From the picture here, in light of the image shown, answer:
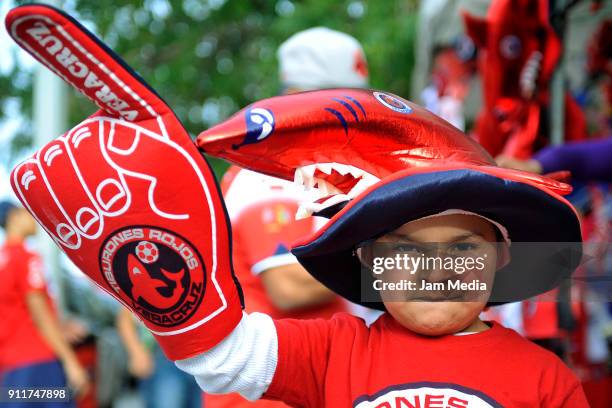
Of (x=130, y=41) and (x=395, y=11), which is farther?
(x=130, y=41)

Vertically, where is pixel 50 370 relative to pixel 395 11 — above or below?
below

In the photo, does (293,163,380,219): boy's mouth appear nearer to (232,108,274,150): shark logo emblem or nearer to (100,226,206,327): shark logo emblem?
(232,108,274,150): shark logo emblem

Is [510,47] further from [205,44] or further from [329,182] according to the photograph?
[205,44]

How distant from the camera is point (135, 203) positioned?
4.34 feet

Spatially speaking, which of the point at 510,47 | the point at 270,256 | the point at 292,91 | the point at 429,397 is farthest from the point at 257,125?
the point at 510,47

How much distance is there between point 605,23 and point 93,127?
2544 mm

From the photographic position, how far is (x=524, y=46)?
9.84ft

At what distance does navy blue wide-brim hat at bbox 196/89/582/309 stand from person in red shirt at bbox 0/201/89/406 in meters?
3.23

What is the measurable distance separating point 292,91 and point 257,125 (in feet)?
3.40

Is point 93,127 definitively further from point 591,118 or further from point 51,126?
point 51,126

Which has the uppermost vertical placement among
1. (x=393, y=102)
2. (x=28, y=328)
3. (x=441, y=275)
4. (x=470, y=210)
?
(x=393, y=102)

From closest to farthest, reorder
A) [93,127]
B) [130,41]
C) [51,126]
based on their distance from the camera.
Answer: [93,127], [51,126], [130,41]

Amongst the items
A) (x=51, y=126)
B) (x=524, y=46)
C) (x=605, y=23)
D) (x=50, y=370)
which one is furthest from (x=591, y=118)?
(x=51, y=126)

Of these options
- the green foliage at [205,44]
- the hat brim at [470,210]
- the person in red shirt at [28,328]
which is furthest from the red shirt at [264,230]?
the green foliage at [205,44]
